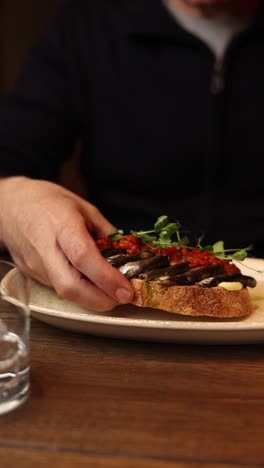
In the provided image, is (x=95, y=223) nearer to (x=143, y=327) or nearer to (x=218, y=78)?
(x=143, y=327)

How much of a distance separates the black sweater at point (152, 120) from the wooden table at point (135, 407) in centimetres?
93

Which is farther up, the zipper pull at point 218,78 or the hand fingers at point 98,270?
the zipper pull at point 218,78

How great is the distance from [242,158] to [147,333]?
1.08m

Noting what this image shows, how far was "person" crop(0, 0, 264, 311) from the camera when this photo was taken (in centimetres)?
187

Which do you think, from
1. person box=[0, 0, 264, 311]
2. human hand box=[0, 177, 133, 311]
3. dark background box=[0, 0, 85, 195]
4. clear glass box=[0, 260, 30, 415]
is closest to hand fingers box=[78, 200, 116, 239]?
human hand box=[0, 177, 133, 311]

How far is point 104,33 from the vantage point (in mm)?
1993

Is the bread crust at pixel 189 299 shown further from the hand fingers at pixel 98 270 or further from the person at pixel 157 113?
the person at pixel 157 113

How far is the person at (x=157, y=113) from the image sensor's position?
187cm

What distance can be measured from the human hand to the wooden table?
2.6 inches

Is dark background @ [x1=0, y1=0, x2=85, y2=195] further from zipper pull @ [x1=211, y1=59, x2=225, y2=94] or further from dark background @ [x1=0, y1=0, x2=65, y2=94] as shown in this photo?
zipper pull @ [x1=211, y1=59, x2=225, y2=94]

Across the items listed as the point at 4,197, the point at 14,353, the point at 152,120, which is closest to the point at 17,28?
the point at 152,120

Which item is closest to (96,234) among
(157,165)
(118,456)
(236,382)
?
(236,382)

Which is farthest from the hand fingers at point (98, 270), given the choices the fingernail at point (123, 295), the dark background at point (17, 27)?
the dark background at point (17, 27)

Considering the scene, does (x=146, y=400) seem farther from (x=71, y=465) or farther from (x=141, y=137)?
(x=141, y=137)
